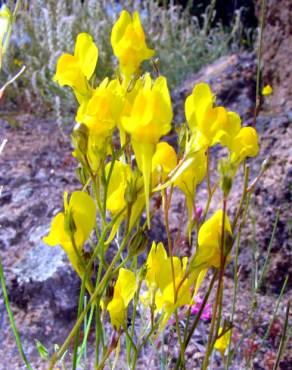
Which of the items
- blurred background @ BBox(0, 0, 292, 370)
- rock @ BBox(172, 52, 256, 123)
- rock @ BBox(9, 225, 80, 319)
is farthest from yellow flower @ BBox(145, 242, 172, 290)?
rock @ BBox(172, 52, 256, 123)

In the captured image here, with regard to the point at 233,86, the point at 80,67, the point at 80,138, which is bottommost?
the point at 80,138

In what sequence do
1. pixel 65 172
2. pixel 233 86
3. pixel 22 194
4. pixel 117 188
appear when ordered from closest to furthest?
pixel 117 188
pixel 22 194
pixel 65 172
pixel 233 86

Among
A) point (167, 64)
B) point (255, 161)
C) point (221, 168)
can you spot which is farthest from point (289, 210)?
point (167, 64)

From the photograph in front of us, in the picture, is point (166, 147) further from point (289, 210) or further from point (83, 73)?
point (289, 210)

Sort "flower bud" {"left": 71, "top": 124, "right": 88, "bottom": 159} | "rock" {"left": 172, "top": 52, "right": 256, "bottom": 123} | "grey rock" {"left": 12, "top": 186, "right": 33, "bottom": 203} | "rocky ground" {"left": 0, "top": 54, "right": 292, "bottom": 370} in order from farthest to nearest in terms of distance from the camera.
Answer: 1. "rock" {"left": 172, "top": 52, "right": 256, "bottom": 123}
2. "grey rock" {"left": 12, "top": 186, "right": 33, "bottom": 203}
3. "rocky ground" {"left": 0, "top": 54, "right": 292, "bottom": 370}
4. "flower bud" {"left": 71, "top": 124, "right": 88, "bottom": 159}

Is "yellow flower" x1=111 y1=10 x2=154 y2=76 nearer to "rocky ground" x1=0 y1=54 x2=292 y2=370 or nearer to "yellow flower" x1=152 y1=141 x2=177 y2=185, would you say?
"yellow flower" x1=152 y1=141 x2=177 y2=185

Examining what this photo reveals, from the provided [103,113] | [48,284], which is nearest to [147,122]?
[103,113]

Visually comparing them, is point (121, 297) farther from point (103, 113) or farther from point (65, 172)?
point (65, 172)
